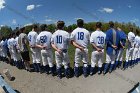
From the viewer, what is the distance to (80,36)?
11.3m

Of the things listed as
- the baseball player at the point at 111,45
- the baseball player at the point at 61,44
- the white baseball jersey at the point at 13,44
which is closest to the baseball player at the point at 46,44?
the baseball player at the point at 61,44

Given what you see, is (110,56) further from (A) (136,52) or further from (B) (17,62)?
(B) (17,62)

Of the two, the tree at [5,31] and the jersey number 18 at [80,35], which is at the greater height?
the jersey number 18 at [80,35]

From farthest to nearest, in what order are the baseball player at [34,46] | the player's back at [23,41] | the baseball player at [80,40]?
the player's back at [23,41] → the baseball player at [34,46] → the baseball player at [80,40]

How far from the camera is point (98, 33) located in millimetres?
11500

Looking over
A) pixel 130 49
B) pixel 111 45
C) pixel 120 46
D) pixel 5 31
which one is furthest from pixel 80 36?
pixel 5 31

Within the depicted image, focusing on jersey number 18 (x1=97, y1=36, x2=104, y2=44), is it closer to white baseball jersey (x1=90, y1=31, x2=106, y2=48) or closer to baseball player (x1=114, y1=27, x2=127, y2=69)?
white baseball jersey (x1=90, y1=31, x2=106, y2=48)

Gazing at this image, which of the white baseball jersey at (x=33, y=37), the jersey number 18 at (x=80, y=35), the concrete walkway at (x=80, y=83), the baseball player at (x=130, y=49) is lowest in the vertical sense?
the concrete walkway at (x=80, y=83)

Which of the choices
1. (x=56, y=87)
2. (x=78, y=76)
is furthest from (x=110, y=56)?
(x=56, y=87)

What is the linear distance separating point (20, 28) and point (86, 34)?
3.83 m

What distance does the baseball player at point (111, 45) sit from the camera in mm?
12016

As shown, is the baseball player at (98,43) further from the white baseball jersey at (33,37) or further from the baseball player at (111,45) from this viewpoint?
the white baseball jersey at (33,37)

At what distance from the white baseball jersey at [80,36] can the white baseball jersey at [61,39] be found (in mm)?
254

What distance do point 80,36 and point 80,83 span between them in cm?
168
